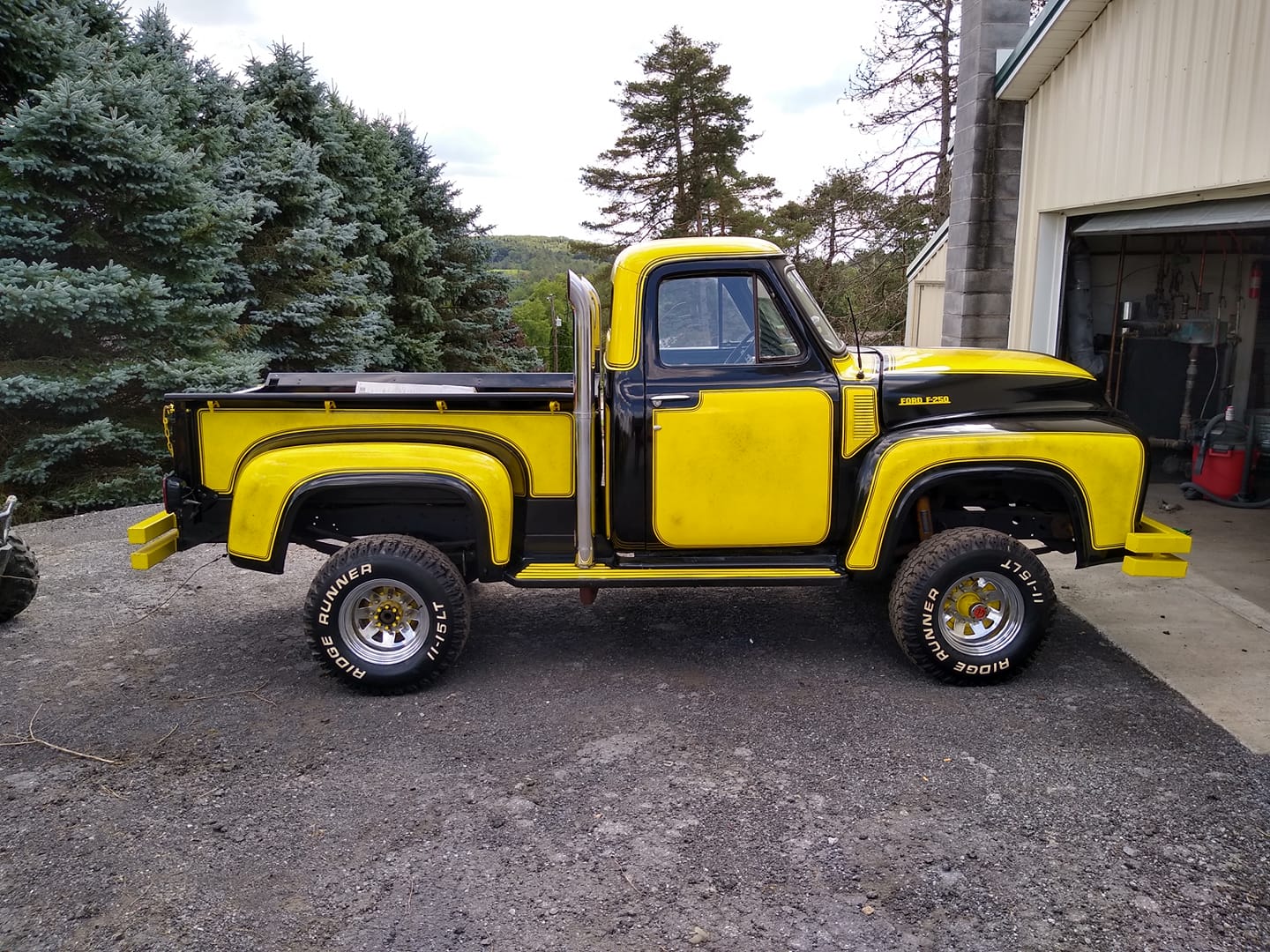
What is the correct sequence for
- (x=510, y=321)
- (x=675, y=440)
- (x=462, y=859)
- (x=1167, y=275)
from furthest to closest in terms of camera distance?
1. (x=510, y=321)
2. (x=1167, y=275)
3. (x=675, y=440)
4. (x=462, y=859)

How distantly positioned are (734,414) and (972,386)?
53.4 inches

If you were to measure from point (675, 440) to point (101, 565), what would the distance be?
4940 mm

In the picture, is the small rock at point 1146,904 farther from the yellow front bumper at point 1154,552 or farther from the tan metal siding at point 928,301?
the tan metal siding at point 928,301

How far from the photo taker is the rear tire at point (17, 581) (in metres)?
5.86

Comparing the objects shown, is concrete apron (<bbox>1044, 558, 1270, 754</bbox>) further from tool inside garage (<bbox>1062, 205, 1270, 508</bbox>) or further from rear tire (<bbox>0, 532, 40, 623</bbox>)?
rear tire (<bbox>0, 532, 40, 623</bbox>)

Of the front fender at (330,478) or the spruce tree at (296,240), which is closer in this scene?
the front fender at (330,478)

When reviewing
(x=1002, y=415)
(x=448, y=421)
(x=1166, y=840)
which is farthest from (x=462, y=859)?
(x=1002, y=415)

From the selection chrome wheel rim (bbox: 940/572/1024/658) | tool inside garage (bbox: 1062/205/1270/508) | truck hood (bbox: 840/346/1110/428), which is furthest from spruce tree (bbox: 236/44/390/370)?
chrome wheel rim (bbox: 940/572/1024/658)

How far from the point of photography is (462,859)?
354cm

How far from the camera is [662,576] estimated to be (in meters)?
5.03

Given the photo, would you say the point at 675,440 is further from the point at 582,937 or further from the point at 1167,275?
the point at 1167,275

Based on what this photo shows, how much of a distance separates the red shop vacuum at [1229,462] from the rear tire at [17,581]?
31.4 ft

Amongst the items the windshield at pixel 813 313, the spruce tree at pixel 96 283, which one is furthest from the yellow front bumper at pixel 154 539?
the spruce tree at pixel 96 283

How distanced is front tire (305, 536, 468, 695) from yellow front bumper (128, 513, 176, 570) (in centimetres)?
96
